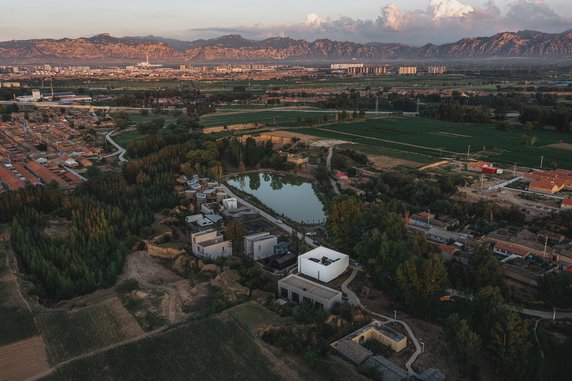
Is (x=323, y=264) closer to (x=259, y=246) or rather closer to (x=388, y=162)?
(x=259, y=246)

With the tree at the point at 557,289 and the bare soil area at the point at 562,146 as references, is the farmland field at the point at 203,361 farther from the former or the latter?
the bare soil area at the point at 562,146

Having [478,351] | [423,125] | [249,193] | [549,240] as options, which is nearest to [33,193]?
[249,193]

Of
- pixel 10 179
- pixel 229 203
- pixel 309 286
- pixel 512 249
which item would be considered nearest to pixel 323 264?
pixel 309 286

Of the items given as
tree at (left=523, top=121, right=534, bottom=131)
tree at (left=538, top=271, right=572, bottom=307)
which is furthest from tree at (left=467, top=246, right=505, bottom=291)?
tree at (left=523, top=121, right=534, bottom=131)

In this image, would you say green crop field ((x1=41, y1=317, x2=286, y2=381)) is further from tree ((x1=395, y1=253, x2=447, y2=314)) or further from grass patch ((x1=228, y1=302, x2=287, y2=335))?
tree ((x1=395, y1=253, x2=447, y2=314))

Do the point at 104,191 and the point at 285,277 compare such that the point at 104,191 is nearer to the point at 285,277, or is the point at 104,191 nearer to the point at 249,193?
the point at 249,193

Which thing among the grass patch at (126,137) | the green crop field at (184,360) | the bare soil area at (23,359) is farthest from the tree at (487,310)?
the grass patch at (126,137)

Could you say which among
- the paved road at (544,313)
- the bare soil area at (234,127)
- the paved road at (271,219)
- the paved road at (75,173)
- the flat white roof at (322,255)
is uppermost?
the bare soil area at (234,127)
